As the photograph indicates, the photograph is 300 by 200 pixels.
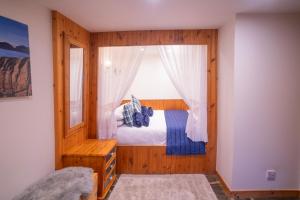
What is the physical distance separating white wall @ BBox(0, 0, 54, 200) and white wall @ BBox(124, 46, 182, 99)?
3400mm

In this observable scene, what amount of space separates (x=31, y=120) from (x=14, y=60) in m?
0.61

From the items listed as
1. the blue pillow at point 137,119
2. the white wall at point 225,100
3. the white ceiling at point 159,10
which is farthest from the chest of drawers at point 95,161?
the white ceiling at point 159,10

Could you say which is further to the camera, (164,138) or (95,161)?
(164,138)

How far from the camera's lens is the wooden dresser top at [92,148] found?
8.63ft

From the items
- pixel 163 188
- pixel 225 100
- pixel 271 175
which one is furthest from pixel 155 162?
pixel 271 175

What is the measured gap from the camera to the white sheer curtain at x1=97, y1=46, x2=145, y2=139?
3285 millimetres

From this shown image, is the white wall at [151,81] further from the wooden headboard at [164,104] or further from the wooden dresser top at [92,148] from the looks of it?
the wooden dresser top at [92,148]

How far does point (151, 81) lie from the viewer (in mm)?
5730

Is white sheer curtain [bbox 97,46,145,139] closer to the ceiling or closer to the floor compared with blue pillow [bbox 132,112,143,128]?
closer to the ceiling

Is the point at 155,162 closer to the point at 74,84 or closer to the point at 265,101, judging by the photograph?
the point at 74,84

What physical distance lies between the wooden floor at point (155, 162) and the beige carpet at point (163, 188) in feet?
0.34

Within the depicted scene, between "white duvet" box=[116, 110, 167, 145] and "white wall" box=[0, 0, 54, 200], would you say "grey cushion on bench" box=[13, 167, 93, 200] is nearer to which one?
"white wall" box=[0, 0, 54, 200]

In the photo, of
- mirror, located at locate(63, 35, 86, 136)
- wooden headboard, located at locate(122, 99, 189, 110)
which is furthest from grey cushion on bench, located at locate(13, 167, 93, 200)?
wooden headboard, located at locate(122, 99, 189, 110)

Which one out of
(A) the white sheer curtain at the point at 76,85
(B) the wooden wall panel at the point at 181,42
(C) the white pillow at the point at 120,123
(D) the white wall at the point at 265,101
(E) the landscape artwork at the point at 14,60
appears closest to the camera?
(E) the landscape artwork at the point at 14,60
